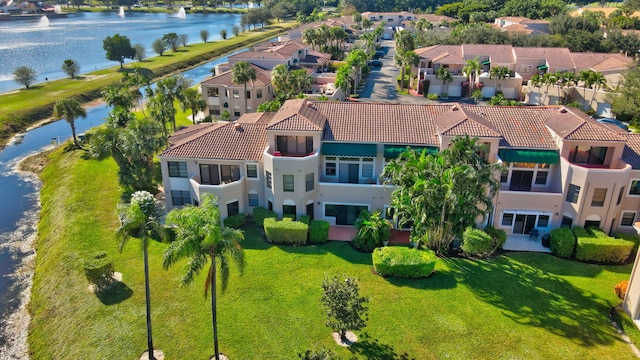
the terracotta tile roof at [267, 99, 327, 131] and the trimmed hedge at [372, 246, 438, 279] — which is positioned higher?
the terracotta tile roof at [267, 99, 327, 131]

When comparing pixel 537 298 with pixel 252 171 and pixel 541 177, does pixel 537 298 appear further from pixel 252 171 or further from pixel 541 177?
pixel 252 171

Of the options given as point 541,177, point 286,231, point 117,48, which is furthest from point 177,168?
point 117,48

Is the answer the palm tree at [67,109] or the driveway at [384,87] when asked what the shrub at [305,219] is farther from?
the driveway at [384,87]

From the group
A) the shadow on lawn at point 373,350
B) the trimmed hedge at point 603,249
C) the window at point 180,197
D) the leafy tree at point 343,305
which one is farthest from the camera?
the window at point 180,197

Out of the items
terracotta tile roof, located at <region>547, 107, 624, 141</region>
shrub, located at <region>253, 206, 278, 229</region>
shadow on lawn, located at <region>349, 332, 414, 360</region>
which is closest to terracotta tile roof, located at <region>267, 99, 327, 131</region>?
shrub, located at <region>253, 206, 278, 229</region>

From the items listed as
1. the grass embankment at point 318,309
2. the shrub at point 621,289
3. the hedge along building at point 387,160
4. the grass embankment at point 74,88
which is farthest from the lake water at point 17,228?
the shrub at point 621,289

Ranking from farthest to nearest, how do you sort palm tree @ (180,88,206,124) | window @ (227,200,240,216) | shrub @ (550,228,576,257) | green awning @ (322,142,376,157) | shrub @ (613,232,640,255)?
1. palm tree @ (180,88,206,124)
2. window @ (227,200,240,216)
3. green awning @ (322,142,376,157)
4. shrub @ (613,232,640,255)
5. shrub @ (550,228,576,257)

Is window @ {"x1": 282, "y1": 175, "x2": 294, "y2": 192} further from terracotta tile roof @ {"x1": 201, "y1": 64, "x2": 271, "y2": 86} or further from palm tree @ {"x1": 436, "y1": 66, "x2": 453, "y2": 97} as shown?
palm tree @ {"x1": 436, "y1": 66, "x2": 453, "y2": 97}
